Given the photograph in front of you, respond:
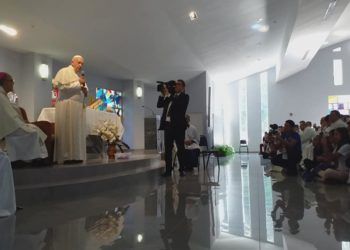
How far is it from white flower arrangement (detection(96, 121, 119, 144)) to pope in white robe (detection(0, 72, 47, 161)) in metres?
1.69

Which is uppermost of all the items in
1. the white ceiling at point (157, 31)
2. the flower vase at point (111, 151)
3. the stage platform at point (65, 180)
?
the white ceiling at point (157, 31)

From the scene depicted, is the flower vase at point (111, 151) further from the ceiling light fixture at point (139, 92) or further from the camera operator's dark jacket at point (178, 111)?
the ceiling light fixture at point (139, 92)

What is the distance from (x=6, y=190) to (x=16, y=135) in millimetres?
732

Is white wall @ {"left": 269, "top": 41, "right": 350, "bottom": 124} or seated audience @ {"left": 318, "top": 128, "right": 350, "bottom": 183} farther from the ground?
white wall @ {"left": 269, "top": 41, "right": 350, "bottom": 124}

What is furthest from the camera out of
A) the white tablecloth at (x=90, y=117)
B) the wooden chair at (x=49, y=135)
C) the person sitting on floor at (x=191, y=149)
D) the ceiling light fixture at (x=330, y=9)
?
the ceiling light fixture at (x=330, y=9)

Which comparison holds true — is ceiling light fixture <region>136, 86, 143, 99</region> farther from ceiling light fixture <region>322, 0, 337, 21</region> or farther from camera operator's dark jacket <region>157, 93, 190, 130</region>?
camera operator's dark jacket <region>157, 93, 190, 130</region>

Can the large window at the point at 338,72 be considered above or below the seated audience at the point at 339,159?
above

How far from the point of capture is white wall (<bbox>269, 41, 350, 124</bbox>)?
16781 mm

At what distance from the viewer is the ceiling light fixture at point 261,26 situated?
9.51 metres

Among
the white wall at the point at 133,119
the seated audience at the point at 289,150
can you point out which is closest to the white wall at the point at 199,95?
the white wall at the point at 133,119

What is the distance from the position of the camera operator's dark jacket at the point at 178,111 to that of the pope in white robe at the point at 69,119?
125 cm

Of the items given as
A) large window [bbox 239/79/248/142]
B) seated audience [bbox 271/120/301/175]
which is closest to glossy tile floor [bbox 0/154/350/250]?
seated audience [bbox 271/120/301/175]

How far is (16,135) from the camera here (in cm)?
309

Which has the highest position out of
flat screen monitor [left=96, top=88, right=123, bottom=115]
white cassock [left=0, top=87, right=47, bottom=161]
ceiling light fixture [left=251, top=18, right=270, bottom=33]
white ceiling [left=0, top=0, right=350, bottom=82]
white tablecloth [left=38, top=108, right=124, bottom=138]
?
ceiling light fixture [left=251, top=18, right=270, bottom=33]
